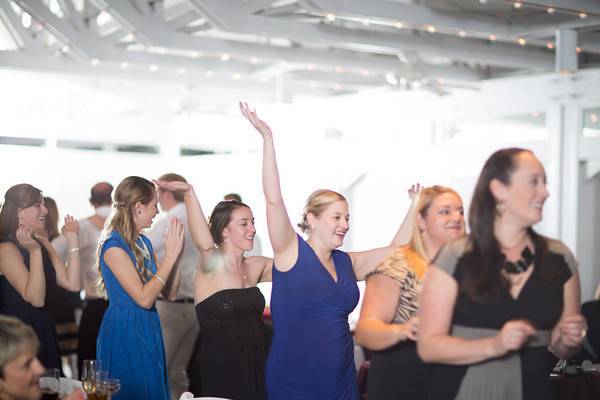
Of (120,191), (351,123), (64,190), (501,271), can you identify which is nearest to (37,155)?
(64,190)

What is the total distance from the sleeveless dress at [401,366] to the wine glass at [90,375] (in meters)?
0.96

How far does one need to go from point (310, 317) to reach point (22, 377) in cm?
132

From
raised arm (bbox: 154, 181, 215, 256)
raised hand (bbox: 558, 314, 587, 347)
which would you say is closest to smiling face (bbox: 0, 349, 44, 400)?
raised hand (bbox: 558, 314, 587, 347)

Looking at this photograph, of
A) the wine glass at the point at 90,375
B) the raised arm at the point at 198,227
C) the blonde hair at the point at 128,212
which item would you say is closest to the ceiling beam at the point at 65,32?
the blonde hair at the point at 128,212

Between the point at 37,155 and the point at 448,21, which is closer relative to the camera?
the point at 448,21

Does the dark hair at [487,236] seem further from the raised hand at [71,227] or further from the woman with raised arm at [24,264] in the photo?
the raised hand at [71,227]

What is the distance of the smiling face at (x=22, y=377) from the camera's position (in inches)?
102

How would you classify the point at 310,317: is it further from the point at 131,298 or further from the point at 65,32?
the point at 65,32

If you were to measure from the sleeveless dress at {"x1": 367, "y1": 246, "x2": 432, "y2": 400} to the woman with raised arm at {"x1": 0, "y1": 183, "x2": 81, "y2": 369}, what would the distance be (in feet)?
6.12

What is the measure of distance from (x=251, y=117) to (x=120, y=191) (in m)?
1.20

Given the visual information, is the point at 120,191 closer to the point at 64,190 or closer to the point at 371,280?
the point at 371,280

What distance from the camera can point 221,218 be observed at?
4430mm

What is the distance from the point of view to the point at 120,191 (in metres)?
4.44

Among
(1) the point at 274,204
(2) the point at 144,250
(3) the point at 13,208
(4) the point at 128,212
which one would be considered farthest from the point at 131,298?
(1) the point at 274,204
